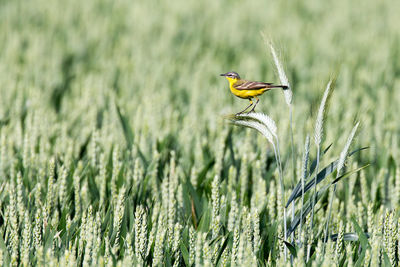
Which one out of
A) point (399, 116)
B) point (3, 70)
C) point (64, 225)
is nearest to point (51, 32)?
point (3, 70)

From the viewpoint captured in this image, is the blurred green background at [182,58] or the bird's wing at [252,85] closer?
the bird's wing at [252,85]

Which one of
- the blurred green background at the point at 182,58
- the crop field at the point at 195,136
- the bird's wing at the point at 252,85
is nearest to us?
the bird's wing at the point at 252,85

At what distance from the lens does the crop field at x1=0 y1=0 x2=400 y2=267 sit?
167 cm

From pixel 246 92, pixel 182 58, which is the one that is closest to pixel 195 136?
pixel 246 92

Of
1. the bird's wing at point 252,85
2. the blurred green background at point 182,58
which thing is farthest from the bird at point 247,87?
the blurred green background at point 182,58

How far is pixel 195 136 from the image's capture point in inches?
124

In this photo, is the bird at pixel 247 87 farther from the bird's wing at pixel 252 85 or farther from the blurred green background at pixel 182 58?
the blurred green background at pixel 182 58

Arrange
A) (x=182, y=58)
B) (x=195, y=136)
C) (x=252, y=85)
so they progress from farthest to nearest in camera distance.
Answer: (x=182, y=58)
(x=195, y=136)
(x=252, y=85)

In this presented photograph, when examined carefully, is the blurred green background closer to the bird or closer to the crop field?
the crop field

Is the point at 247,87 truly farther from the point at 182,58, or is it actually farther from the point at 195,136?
the point at 182,58

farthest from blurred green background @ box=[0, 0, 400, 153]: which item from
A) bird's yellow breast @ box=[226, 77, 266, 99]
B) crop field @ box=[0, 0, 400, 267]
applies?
bird's yellow breast @ box=[226, 77, 266, 99]

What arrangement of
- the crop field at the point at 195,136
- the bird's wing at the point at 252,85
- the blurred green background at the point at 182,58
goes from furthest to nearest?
the blurred green background at the point at 182,58, the crop field at the point at 195,136, the bird's wing at the point at 252,85

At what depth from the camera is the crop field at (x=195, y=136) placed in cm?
167

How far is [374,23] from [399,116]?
10.7 ft
